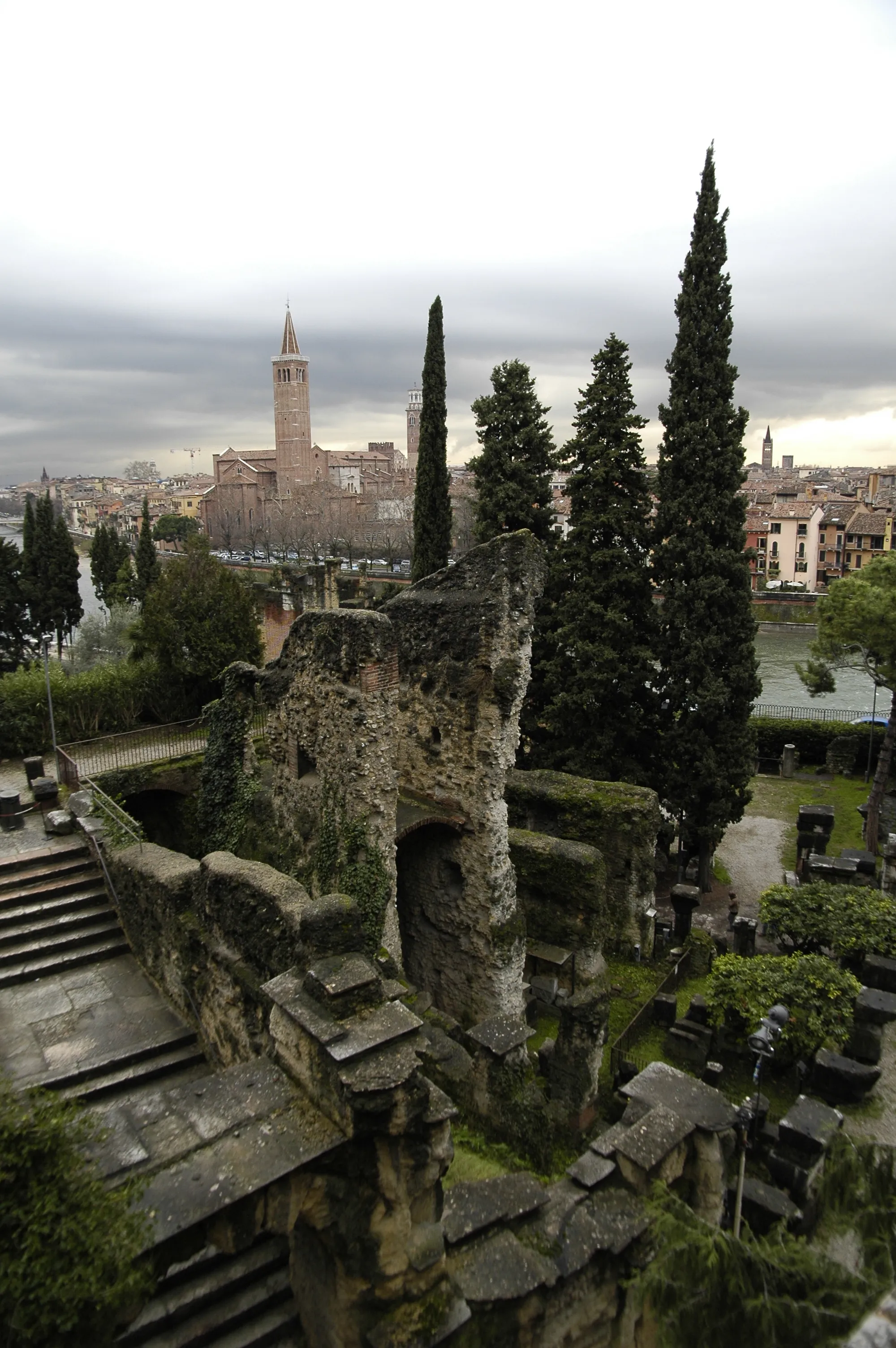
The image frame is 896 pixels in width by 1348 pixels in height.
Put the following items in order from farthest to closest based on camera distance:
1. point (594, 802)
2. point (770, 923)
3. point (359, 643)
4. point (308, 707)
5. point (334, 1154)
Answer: point (594, 802)
point (770, 923)
point (308, 707)
point (359, 643)
point (334, 1154)

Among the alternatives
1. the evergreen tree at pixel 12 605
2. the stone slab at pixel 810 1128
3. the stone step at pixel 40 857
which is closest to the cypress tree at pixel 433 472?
the stone step at pixel 40 857

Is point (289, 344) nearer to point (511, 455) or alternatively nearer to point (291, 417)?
point (291, 417)

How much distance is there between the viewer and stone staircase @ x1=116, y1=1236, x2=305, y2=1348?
5.81m

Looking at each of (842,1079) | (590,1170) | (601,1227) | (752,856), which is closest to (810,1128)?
(842,1079)

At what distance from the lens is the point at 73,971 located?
9.70 metres

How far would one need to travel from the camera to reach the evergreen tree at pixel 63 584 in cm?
3756

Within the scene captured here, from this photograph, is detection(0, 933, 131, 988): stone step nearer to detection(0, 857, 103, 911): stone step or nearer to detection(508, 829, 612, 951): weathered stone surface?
detection(0, 857, 103, 911): stone step

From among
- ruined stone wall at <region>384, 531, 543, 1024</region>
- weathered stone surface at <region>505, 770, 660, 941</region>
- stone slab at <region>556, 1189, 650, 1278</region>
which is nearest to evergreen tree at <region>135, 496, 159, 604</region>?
weathered stone surface at <region>505, 770, 660, 941</region>

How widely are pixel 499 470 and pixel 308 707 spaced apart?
11.0 meters

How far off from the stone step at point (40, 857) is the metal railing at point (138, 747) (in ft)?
11.2

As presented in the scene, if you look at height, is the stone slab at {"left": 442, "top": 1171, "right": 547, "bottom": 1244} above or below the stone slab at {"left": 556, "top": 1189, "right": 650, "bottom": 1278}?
above

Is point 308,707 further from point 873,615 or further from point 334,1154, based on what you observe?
point 873,615

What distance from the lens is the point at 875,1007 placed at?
31.5 feet

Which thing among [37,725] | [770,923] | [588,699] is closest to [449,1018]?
[770,923]
